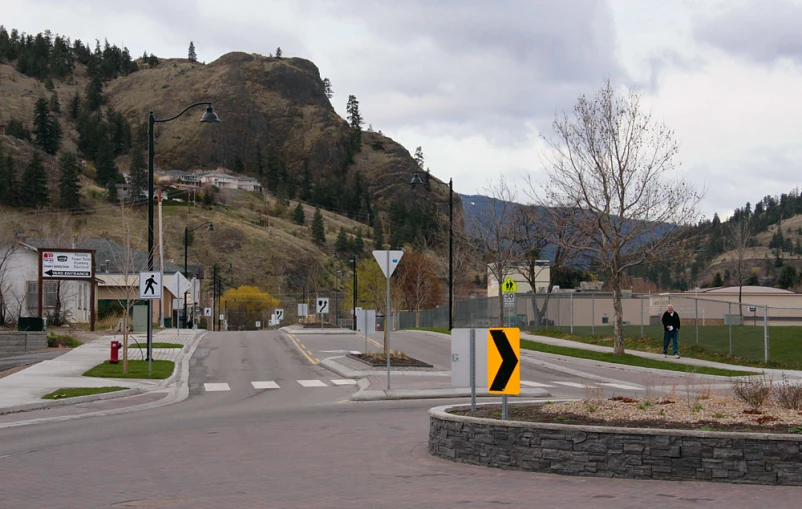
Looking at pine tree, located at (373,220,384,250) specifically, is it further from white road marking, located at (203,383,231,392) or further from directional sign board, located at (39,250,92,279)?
white road marking, located at (203,383,231,392)

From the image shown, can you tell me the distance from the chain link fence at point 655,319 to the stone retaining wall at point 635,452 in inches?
876

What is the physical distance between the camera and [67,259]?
46719 mm

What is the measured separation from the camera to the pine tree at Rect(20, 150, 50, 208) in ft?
435

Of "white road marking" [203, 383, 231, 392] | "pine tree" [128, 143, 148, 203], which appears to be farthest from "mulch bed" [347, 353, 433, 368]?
"pine tree" [128, 143, 148, 203]

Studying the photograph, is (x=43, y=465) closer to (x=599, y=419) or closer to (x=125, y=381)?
(x=599, y=419)

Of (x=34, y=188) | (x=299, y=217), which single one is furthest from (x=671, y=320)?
(x=299, y=217)

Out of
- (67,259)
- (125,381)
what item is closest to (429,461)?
(125,381)

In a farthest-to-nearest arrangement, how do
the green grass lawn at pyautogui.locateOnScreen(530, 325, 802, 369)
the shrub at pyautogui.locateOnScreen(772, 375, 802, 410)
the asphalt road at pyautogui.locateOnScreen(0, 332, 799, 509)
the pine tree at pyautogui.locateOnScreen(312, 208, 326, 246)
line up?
the pine tree at pyautogui.locateOnScreen(312, 208, 326, 246)
the green grass lawn at pyautogui.locateOnScreen(530, 325, 802, 369)
the shrub at pyautogui.locateOnScreen(772, 375, 802, 410)
the asphalt road at pyautogui.locateOnScreen(0, 332, 799, 509)

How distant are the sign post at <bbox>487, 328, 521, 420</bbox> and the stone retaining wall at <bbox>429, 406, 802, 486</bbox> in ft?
2.12

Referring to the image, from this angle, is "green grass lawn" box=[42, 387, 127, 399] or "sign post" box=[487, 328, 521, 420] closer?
"sign post" box=[487, 328, 521, 420]

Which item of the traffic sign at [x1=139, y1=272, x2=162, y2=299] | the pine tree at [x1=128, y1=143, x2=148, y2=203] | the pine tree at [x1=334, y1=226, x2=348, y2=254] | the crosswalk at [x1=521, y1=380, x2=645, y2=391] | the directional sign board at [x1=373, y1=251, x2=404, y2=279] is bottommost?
the crosswalk at [x1=521, y1=380, x2=645, y2=391]

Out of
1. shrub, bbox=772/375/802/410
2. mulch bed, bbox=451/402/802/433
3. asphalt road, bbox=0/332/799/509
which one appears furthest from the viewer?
shrub, bbox=772/375/802/410

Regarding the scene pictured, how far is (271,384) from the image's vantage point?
2486cm

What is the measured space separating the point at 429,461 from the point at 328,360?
67.5 ft
